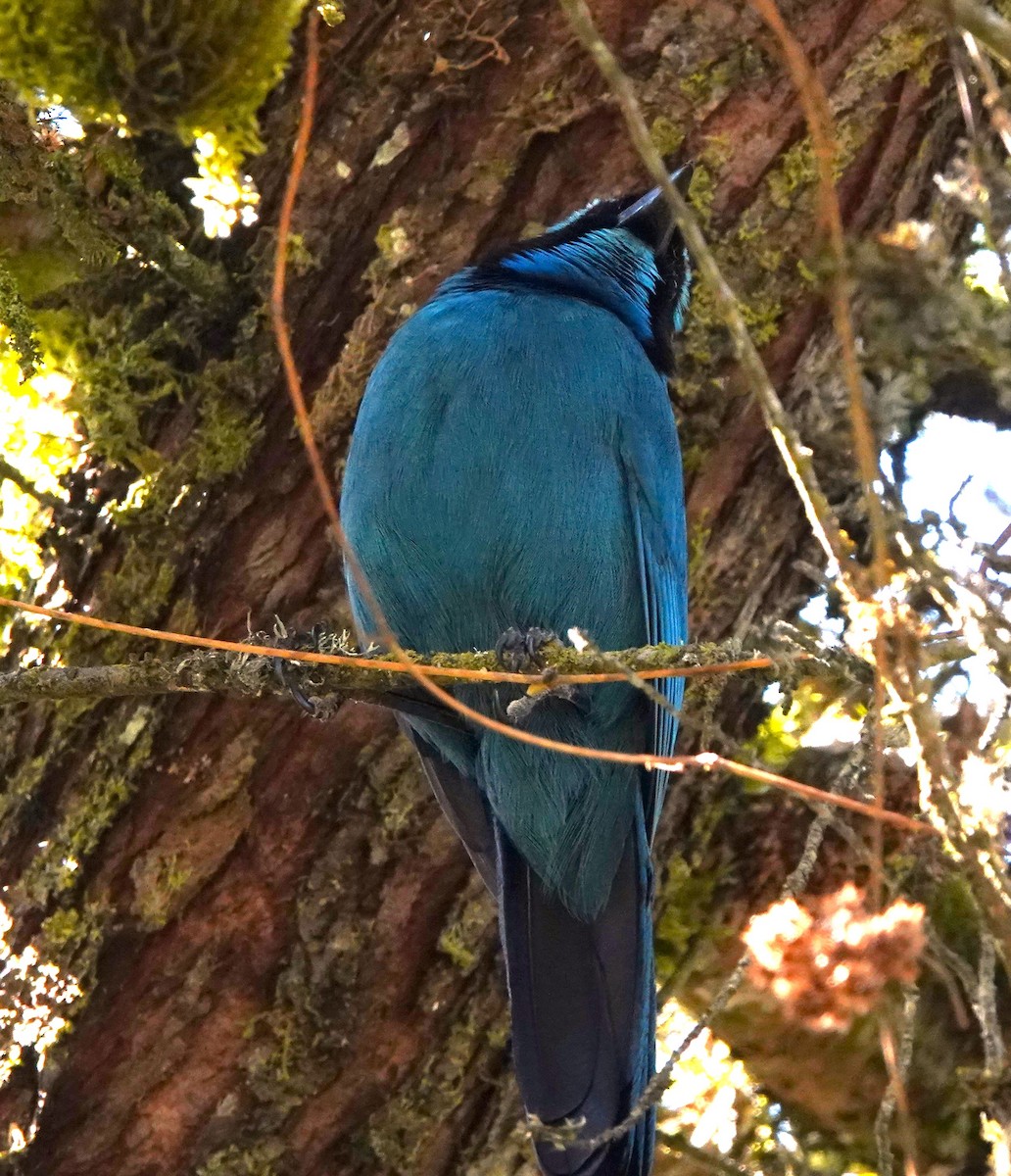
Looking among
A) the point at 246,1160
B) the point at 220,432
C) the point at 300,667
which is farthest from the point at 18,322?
the point at 246,1160

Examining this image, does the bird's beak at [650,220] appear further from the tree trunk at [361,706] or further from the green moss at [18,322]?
the green moss at [18,322]

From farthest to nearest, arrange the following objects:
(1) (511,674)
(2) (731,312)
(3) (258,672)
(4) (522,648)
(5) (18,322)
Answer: (5) (18,322), (4) (522,648), (3) (258,672), (1) (511,674), (2) (731,312)

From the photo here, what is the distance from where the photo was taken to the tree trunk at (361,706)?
10.9 ft

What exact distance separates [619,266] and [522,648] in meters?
1.40

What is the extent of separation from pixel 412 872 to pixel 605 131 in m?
1.94

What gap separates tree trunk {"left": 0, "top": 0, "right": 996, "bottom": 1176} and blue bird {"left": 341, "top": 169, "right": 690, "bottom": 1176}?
0.18m

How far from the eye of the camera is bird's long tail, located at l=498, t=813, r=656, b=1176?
10.3 ft

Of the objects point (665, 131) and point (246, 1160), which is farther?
point (665, 131)

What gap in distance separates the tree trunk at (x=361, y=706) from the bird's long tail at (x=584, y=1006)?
0.51 ft

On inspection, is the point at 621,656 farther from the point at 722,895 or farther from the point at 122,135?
the point at 122,135

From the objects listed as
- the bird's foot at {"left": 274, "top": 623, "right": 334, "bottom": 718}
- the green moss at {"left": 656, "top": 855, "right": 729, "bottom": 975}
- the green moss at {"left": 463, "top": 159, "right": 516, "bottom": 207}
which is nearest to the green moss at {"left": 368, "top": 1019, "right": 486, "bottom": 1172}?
the green moss at {"left": 656, "top": 855, "right": 729, "bottom": 975}

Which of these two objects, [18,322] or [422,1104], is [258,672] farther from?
[422,1104]

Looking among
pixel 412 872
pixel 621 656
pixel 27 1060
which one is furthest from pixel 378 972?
pixel 621 656

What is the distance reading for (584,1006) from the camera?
3.34 metres
